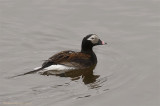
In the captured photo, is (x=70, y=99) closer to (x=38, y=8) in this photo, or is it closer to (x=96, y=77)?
(x=96, y=77)

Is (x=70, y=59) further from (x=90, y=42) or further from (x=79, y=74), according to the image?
(x=90, y=42)

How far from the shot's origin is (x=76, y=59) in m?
16.1

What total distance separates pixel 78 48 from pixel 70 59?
1.43 metres

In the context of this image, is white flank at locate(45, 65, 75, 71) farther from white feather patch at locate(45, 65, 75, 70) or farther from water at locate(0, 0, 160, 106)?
water at locate(0, 0, 160, 106)

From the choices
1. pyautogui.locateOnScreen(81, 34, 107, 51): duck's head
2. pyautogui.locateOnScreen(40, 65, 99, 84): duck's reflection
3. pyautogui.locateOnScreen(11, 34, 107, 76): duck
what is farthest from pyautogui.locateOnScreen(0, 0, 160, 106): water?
pyautogui.locateOnScreen(81, 34, 107, 51): duck's head

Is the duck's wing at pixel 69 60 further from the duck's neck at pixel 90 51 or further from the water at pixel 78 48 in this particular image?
the water at pixel 78 48

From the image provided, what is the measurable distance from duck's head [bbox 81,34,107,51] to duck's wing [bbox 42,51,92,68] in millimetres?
261

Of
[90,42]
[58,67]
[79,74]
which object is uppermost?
[90,42]

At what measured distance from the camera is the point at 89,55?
16531mm

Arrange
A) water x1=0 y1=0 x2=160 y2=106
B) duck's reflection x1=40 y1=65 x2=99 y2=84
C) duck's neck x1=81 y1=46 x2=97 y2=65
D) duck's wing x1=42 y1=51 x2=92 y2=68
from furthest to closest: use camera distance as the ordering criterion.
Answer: duck's neck x1=81 y1=46 x2=97 y2=65 → duck's wing x1=42 y1=51 x2=92 y2=68 → duck's reflection x1=40 y1=65 x2=99 y2=84 → water x1=0 y1=0 x2=160 y2=106

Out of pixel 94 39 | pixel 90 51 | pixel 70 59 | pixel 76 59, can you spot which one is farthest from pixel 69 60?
pixel 94 39

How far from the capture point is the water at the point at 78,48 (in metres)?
14.1

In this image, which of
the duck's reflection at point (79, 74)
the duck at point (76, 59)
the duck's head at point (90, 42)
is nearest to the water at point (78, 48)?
the duck's reflection at point (79, 74)

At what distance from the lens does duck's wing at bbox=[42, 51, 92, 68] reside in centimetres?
1567
